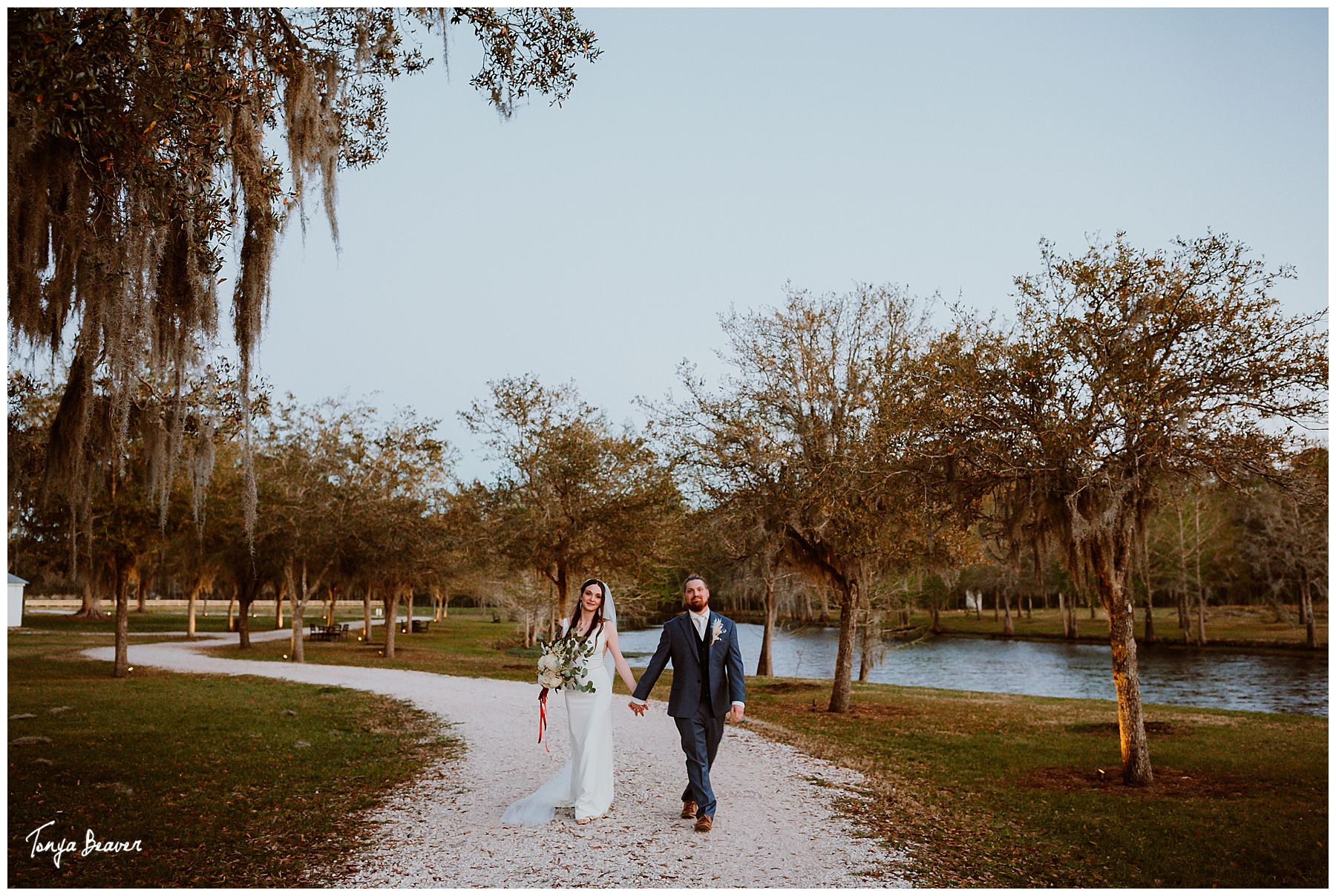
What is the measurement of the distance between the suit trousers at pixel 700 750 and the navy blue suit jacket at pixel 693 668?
0.20ft

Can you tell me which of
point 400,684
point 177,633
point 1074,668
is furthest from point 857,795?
point 177,633

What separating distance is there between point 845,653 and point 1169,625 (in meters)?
40.3

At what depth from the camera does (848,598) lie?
1479cm

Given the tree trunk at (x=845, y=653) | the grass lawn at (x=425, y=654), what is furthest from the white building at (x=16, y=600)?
the tree trunk at (x=845, y=653)

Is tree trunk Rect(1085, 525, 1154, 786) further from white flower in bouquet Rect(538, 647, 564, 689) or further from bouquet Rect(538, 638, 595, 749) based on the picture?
white flower in bouquet Rect(538, 647, 564, 689)

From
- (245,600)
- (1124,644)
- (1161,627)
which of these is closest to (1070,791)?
(1124,644)

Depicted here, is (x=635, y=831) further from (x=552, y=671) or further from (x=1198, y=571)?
(x=1198, y=571)

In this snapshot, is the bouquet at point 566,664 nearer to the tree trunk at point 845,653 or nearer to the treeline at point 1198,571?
the treeline at point 1198,571

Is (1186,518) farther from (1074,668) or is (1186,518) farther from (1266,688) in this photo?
(1266,688)

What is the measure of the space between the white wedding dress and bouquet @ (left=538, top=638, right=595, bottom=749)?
44mm

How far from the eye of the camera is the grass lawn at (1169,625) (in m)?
37.4

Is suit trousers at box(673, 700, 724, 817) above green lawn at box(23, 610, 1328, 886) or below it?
above
